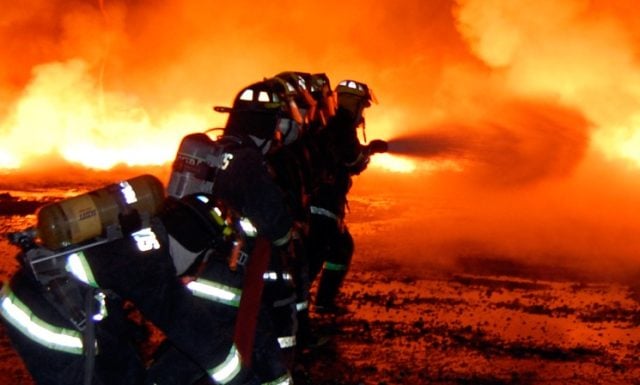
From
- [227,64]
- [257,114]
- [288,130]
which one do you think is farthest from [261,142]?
[227,64]

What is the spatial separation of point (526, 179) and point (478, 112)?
2632 millimetres

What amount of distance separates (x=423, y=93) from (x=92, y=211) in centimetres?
1693

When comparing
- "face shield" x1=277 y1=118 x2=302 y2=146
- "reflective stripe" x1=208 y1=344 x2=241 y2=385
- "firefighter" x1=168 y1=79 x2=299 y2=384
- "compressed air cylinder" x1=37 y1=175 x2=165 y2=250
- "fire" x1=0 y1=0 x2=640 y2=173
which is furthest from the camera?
"fire" x1=0 y1=0 x2=640 y2=173

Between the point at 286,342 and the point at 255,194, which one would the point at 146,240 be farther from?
the point at 286,342

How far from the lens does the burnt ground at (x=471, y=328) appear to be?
16.5 feet

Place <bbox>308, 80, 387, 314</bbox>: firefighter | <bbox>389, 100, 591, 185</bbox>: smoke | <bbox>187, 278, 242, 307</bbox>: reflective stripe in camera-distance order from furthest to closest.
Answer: <bbox>389, 100, 591, 185</bbox>: smoke → <bbox>308, 80, 387, 314</bbox>: firefighter → <bbox>187, 278, 242, 307</bbox>: reflective stripe

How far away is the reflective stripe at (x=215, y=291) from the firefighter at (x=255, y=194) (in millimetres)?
19

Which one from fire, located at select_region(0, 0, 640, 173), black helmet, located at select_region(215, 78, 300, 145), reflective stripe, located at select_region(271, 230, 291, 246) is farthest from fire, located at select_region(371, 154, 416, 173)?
reflective stripe, located at select_region(271, 230, 291, 246)

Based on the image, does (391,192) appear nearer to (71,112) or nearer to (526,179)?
(526,179)

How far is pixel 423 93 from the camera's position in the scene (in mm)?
19000

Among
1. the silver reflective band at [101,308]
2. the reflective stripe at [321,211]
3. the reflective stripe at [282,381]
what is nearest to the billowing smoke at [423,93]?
the reflective stripe at [321,211]

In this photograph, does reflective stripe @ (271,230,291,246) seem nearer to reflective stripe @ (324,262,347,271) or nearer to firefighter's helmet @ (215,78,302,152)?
firefighter's helmet @ (215,78,302,152)

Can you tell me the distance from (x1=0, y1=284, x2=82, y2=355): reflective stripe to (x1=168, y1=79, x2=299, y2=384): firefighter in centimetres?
71

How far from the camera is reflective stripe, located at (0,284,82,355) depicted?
2.74 m
